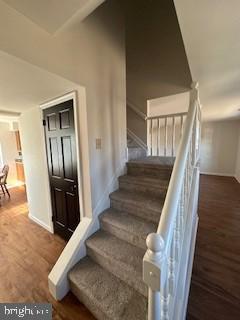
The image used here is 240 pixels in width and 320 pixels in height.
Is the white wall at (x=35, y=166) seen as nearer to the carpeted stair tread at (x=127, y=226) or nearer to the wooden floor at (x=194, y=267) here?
the wooden floor at (x=194, y=267)

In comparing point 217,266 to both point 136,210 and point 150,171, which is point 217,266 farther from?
point 150,171

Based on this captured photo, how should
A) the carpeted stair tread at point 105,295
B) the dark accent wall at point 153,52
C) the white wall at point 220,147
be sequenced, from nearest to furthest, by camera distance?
1. the carpeted stair tread at point 105,295
2. the dark accent wall at point 153,52
3. the white wall at point 220,147

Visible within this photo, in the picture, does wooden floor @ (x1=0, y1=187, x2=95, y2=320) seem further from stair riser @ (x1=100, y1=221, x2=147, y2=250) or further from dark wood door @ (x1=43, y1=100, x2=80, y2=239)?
stair riser @ (x1=100, y1=221, x2=147, y2=250)

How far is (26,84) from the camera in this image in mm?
1552

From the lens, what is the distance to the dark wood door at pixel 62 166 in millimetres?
1991

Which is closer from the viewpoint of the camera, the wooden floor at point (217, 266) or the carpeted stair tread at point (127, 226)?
the wooden floor at point (217, 266)

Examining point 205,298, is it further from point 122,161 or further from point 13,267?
point 13,267

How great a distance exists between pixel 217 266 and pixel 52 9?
3001 millimetres

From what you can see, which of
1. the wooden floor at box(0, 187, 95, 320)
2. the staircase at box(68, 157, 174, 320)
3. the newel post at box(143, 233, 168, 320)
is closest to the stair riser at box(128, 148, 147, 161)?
the staircase at box(68, 157, 174, 320)

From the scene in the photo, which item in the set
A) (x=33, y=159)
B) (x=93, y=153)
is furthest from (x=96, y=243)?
(x=33, y=159)

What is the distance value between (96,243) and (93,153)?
102 centimetres

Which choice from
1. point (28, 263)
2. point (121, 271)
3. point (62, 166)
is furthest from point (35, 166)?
point (121, 271)

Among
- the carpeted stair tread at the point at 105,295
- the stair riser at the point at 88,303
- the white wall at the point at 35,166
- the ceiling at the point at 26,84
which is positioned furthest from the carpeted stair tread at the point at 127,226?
the ceiling at the point at 26,84

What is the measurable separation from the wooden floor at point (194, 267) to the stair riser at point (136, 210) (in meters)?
0.81
